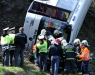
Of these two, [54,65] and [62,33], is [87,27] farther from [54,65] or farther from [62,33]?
[54,65]

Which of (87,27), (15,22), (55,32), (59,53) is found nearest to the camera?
(59,53)

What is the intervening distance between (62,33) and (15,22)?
564 cm

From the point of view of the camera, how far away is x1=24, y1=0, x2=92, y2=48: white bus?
14.3m

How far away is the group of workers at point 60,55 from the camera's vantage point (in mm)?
12289

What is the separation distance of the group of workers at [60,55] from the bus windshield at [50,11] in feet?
5.41

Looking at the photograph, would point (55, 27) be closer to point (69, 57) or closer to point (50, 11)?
point (50, 11)

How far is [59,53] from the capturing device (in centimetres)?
1232

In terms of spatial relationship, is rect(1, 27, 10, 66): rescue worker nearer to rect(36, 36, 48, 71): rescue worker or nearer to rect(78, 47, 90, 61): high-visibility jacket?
rect(36, 36, 48, 71): rescue worker

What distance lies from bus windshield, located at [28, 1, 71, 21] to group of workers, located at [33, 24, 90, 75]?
1648 millimetres

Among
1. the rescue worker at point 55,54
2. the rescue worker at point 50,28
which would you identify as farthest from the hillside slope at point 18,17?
the rescue worker at point 55,54

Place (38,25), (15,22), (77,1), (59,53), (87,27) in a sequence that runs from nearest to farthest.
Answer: (59,53) < (38,25) < (77,1) < (15,22) < (87,27)

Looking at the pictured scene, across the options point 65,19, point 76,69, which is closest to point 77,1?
point 65,19

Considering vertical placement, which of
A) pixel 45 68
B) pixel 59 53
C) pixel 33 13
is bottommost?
pixel 45 68

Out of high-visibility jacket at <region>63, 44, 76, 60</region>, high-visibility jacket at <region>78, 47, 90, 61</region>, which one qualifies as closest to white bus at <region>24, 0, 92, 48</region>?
high-visibility jacket at <region>78, 47, 90, 61</region>
